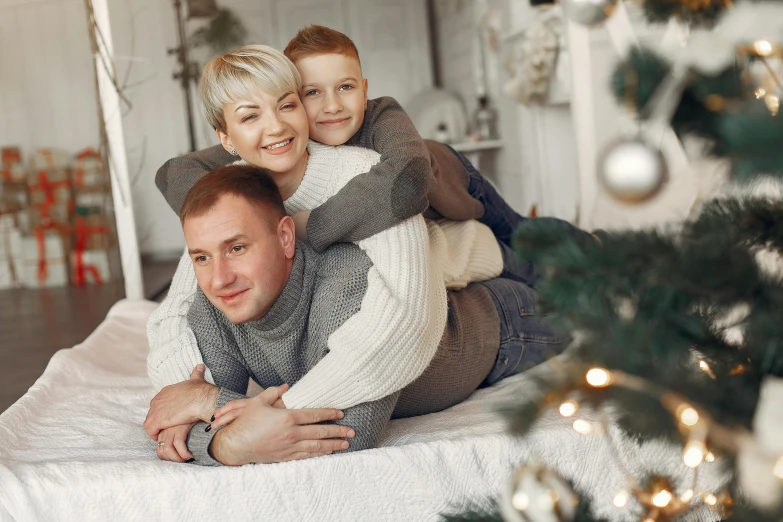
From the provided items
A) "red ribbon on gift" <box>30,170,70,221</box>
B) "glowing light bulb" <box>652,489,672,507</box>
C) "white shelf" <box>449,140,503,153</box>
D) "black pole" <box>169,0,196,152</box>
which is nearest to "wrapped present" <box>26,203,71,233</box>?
"red ribbon on gift" <box>30,170,70,221</box>

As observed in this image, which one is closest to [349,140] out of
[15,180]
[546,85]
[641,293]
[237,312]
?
[237,312]

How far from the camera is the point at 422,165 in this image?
1574mm

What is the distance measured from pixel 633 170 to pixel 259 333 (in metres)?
1.06

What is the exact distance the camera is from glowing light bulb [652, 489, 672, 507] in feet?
2.68

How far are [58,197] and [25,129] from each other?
0.30 metres

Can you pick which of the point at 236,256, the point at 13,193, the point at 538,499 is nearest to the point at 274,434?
the point at 236,256

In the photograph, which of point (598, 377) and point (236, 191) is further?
point (236, 191)

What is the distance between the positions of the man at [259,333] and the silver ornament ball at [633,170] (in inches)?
35.8

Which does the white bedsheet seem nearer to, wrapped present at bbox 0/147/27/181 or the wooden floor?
the wooden floor

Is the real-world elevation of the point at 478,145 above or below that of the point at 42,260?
above

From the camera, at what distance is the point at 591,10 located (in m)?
0.63

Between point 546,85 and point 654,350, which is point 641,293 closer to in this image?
point 654,350

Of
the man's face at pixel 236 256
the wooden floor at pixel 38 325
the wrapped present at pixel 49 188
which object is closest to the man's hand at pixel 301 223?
the man's face at pixel 236 256

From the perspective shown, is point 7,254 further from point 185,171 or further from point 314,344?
point 314,344
